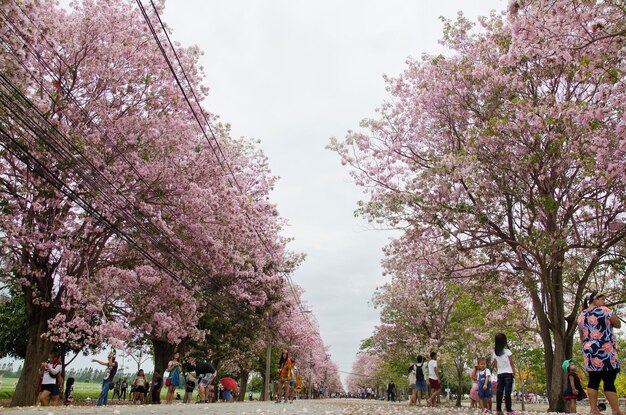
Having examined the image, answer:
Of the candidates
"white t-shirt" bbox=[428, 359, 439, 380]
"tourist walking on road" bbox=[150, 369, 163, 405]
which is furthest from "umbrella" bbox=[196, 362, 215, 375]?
"white t-shirt" bbox=[428, 359, 439, 380]

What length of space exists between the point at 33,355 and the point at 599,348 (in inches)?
609

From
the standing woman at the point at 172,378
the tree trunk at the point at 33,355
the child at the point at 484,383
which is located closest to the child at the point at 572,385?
the child at the point at 484,383

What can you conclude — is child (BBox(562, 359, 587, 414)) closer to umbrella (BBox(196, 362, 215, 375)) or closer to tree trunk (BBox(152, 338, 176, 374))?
umbrella (BBox(196, 362, 215, 375))

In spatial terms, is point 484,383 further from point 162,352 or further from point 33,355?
point 162,352

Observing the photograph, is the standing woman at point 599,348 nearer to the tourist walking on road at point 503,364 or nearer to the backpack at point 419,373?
the tourist walking on road at point 503,364

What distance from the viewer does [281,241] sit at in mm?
29844

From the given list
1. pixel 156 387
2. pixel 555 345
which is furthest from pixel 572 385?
pixel 156 387

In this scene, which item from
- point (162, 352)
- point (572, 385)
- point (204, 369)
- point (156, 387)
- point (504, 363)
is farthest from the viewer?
point (162, 352)

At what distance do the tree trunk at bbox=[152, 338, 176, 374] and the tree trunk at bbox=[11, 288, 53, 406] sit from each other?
936 centimetres

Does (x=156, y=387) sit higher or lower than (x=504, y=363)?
lower

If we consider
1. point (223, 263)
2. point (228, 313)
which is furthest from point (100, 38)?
point (228, 313)

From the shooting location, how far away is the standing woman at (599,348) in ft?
23.6

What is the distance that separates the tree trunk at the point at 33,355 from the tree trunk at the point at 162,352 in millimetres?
9356

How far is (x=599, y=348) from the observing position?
7.29 metres
